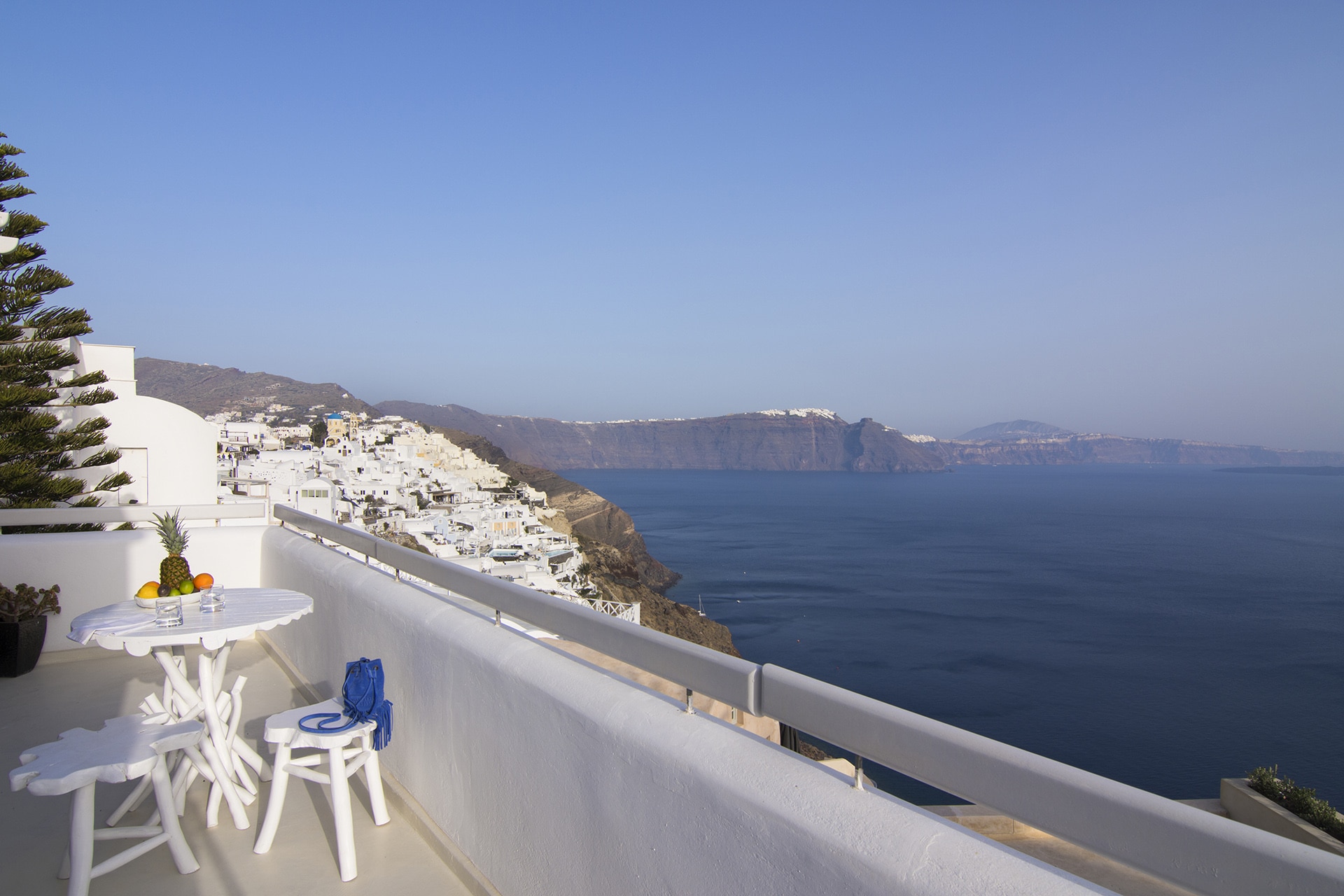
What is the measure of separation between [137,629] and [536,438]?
160 m

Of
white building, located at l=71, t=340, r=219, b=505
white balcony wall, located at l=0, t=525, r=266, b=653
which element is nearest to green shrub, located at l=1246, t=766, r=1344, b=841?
white balcony wall, located at l=0, t=525, r=266, b=653

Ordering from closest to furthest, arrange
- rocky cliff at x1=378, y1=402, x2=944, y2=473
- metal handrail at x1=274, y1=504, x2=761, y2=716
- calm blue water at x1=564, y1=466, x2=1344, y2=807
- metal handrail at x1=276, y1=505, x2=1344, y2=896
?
metal handrail at x1=276, y1=505, x2=1344, y2=896
metal handrail at x1=274, y1=504, x2=761, y2=716
calm blue water at x1=564, y1=466, x2=1344, y2=807
rocky cliff at x1=378, y1=402, x2=944, y2=473

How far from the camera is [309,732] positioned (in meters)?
2.24

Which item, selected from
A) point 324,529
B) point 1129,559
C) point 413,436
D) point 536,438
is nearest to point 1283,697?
point 1129,559

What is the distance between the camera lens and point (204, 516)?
5113 mm

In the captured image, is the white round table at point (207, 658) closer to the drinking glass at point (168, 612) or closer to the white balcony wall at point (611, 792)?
the drinking glass at point (168, 612)

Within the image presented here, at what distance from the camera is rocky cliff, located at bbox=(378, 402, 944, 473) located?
177 meters

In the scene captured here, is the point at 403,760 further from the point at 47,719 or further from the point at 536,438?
the point at 536,438

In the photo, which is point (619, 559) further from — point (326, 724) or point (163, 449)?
point (326, 724)

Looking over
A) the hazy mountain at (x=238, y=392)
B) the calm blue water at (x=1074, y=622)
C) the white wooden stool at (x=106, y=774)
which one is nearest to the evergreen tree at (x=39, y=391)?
the white wooden stool at (x=106, y=774)

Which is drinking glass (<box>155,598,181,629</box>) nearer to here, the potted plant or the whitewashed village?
the potted plant

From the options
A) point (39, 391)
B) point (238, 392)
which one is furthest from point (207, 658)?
point (238, 392)

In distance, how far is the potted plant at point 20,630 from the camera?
4.13 meters

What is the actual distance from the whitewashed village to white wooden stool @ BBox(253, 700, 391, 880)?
13971 mm
